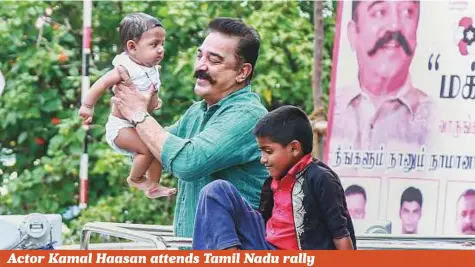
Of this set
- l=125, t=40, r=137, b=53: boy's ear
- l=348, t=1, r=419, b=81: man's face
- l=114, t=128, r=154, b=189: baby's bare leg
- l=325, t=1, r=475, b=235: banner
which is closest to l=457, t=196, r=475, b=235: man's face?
l=325, t=1, r=475, b=235: banner

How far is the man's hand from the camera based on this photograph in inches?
161

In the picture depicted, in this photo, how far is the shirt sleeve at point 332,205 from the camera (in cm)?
365

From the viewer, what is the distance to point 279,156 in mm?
3783

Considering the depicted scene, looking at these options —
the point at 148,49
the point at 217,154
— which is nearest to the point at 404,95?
the point at 148,49

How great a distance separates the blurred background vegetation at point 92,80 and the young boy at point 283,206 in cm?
330

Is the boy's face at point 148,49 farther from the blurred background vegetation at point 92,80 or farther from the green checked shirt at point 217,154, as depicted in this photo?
the blurred background vegetation at point 92,80

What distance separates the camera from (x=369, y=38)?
6.21 metres

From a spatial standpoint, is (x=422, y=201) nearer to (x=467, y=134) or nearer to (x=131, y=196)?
(x=467, y=134)

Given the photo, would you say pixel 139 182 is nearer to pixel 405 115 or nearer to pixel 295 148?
pixel 295 148

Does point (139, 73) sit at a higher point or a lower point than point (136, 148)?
higher

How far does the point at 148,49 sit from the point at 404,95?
2199 millimetres

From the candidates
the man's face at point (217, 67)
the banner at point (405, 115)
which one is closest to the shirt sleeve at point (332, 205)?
the man's face at point (217, 67)

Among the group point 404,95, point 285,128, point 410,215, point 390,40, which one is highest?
point 390,40

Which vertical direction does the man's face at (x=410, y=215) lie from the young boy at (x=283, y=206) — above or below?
below
